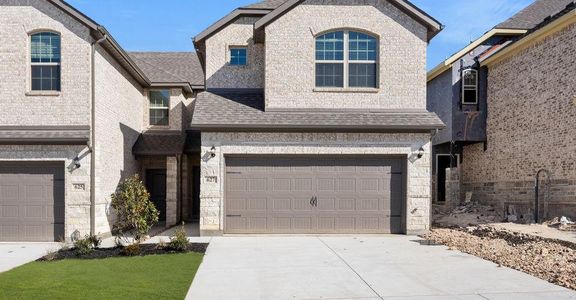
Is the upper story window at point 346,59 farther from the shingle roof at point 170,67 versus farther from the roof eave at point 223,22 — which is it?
the shingle roof at point 170,67

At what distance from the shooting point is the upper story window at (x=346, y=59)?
13.5m

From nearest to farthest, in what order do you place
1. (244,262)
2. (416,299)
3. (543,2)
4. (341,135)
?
(416,299), (244,262), (341,135), (543,2)

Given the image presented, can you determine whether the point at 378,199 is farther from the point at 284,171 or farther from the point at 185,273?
the point at 185,273

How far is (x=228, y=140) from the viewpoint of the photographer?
1298cm

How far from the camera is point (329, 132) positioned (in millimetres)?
13062

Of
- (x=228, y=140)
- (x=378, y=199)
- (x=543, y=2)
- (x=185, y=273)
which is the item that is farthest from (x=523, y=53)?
(x=185, y=273)

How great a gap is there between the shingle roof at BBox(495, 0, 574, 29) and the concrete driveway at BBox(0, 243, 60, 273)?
1974 centimetres

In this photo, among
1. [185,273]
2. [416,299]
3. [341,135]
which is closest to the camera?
[416,299]

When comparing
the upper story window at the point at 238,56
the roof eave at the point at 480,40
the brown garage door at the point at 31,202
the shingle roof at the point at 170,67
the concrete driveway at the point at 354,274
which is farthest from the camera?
the roof eave at the point at 480,40

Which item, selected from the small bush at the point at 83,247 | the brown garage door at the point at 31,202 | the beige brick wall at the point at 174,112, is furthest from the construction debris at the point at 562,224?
the brown garage door at the point at 31,202

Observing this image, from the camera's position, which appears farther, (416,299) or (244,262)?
(244,262)

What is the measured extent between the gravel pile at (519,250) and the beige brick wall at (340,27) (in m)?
4.25

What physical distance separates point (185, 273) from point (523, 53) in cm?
1598

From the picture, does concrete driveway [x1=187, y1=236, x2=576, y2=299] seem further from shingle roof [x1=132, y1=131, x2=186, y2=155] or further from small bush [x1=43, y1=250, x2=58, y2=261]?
shingle roof [x1=132, y1=131, x2=186, y2=155]
